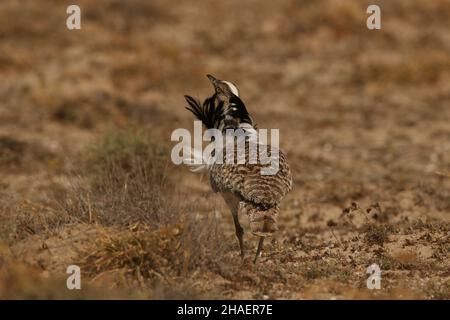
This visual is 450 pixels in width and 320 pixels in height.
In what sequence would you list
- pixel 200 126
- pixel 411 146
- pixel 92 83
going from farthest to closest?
pixel 92 83 → pixel 411 146 → pixel 200 126

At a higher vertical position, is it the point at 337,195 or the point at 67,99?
the point at 67,99

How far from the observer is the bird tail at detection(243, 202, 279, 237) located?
6605 mm

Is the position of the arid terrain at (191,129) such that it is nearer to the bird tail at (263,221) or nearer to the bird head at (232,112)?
the bird tail at (263,221)

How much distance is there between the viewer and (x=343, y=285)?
264 inches

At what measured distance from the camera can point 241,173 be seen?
7113 mm

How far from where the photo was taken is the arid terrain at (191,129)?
22.0 feet

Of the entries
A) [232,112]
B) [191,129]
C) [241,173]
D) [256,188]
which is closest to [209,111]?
[232,112]

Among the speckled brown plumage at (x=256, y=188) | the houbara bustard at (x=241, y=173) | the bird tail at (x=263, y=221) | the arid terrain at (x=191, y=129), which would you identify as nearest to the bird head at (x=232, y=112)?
the houbara bustard at (x=241, y=173)

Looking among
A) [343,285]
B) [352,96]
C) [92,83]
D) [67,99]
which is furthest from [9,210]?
[352,96]

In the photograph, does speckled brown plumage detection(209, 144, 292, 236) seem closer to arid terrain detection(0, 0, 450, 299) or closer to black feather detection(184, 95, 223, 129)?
arid terrain detection(0, 0, 450, 299)

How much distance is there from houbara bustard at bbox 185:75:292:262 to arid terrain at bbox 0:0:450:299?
339 millimetres

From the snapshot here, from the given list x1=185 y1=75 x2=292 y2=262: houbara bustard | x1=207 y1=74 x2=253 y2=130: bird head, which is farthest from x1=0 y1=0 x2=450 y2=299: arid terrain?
x1=207 y1=74 x2=253 y2=130: bird head

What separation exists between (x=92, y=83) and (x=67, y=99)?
1296 millimetres

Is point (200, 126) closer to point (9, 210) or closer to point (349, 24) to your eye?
point (9, 210)
